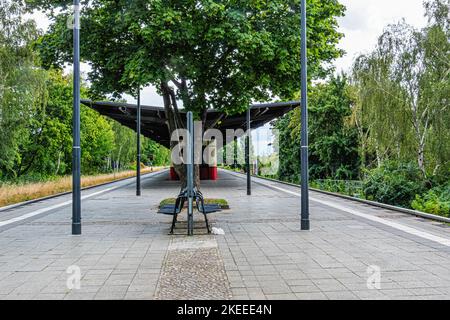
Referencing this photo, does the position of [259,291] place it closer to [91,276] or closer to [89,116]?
[91,276]

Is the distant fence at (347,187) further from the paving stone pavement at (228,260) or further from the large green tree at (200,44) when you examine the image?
the paving stone pavement at (228,260)

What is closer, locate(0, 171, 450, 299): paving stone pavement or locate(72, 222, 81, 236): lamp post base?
locate(0, 171, 450, 299): paving stone pavement

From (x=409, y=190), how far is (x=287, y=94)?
683cm

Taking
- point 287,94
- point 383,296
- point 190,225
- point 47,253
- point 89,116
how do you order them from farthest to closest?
point 89,116, point 287,94, point 190,225, point 47,253, point 383,296

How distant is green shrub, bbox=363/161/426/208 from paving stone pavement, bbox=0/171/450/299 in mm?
5483

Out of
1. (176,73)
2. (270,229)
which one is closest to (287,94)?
(176,73)

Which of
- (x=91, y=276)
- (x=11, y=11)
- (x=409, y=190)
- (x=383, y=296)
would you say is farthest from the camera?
(x=11, y=11)

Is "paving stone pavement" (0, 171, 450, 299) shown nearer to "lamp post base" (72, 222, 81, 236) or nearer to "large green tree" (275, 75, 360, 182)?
"lamp post base" (72, 222, 81, 236)

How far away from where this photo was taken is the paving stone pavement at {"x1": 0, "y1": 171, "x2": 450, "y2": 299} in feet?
14.5

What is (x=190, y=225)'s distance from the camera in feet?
26.1

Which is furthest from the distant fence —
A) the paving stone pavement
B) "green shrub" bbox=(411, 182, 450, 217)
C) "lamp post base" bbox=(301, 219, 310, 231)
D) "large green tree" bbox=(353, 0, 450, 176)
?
"lamp post base" bbox=(301, 219, 310, 231)

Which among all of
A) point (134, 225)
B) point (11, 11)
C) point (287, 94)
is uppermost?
point (11, 11)

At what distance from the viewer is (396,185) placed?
49.9 feet

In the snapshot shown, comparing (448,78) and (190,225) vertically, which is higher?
(448,78)
